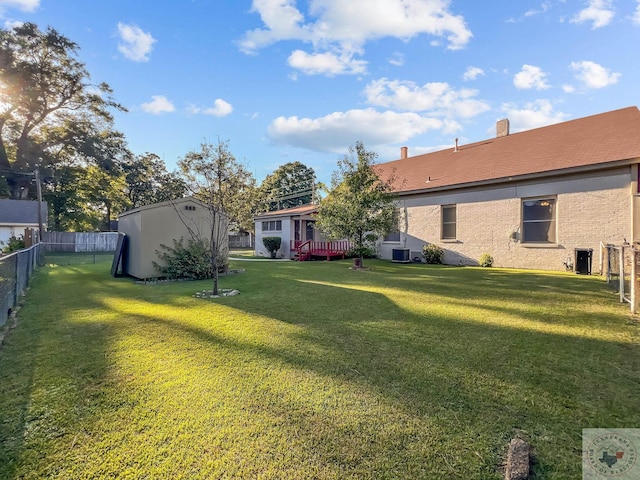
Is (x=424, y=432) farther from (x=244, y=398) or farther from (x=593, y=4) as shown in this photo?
(x=593, y=4)

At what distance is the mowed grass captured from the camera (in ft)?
6.66

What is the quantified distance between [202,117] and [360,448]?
1750cm

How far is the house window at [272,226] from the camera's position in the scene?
20753 mm

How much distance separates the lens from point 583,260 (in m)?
10.4

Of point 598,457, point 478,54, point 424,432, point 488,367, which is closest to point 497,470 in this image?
point 424,432

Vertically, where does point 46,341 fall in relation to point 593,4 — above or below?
below

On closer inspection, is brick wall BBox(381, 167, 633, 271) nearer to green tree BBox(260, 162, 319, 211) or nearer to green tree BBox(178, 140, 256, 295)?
green tree BBox(178, 140, 256, 295)

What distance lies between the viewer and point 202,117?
16.3 m

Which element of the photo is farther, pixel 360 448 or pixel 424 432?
pixel 424 432

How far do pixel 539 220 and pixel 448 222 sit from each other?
356cm

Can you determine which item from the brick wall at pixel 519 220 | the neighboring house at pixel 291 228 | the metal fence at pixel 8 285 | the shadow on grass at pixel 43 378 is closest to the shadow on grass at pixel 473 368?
the shadow on grass at pixel 43 378

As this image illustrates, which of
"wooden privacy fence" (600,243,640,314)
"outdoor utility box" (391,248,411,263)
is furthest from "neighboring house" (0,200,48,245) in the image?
"wooden privacy fence" (600,243,640,314)

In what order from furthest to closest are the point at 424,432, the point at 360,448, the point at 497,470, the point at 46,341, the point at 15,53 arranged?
the point at 15,53, the point at 46,341, the point at 424,432, the point at 360,448, the point at 497,470

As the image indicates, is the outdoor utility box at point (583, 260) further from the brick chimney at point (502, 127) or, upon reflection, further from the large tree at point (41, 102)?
the large tree at point (41, 102)
